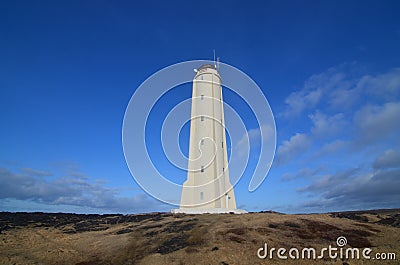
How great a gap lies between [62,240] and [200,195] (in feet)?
47.0

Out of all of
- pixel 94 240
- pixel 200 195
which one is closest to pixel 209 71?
pixel 200 195

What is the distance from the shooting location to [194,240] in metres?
20.8

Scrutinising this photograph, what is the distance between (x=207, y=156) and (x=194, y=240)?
13797 mm

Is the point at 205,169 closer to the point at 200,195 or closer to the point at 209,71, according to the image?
the point at 200,195

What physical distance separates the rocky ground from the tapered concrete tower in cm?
388

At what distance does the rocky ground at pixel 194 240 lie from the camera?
17.9 meters

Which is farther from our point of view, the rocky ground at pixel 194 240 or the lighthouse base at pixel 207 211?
the lighthouse base at pixel 207 211

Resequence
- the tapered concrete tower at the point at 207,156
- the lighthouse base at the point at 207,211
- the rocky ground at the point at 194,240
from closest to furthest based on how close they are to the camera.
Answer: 1. the rocky ground at the point at 194,240
2. the lighthouse base at the point at 207,211
3. the tapered concrete tower at the point at 207,156

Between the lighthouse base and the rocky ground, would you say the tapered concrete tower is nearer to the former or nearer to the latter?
the lighthouse base

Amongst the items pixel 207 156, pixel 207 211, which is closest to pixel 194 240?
pixel 207 211

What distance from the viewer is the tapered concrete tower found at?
3200 cm

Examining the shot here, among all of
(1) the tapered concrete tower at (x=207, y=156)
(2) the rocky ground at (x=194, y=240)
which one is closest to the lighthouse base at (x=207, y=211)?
(1) the tapered concrete tower at (x=207, y=156)

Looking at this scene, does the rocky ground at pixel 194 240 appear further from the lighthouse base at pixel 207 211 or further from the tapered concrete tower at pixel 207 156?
the tapered concrete tower at pixel 207 156

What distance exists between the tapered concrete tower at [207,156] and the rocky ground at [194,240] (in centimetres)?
388
